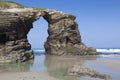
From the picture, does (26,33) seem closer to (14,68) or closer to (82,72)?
(14,68)

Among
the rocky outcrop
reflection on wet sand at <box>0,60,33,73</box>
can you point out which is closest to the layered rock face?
reflection on wet sand at <box>0,60,33,73</box>

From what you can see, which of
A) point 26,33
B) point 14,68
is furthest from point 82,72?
point 26,33

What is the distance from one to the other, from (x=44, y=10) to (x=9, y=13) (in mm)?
13255

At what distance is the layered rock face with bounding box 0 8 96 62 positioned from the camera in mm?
38947

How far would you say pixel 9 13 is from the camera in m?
38.8

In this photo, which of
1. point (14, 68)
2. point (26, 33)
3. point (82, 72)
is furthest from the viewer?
point (26, 33)

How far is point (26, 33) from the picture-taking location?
46.0 meters

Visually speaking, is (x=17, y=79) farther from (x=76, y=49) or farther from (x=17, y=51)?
(x=76, y=49)

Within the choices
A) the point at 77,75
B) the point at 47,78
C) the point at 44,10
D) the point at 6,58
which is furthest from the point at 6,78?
the point at 44,10

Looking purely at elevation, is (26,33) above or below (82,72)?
above

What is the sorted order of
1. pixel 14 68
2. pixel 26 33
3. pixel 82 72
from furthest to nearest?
pixel 26 33 → pixel 14 68 → pixel 82 72

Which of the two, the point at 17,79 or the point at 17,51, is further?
the point at 17,51

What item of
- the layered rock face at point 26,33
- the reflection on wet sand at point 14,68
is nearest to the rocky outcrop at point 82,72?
the reflection on wet sand at point 14,68

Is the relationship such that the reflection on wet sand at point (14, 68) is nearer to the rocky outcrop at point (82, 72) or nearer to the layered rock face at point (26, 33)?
the layered rock face at point (26, 33)
